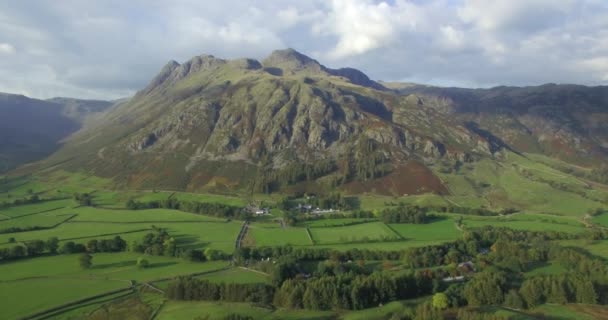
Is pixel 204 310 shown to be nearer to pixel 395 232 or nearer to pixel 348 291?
pixel 348 291

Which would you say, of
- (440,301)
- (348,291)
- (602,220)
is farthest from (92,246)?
(602,220)

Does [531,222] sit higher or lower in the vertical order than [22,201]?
lower

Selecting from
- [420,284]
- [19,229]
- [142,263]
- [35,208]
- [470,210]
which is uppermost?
[35,208]

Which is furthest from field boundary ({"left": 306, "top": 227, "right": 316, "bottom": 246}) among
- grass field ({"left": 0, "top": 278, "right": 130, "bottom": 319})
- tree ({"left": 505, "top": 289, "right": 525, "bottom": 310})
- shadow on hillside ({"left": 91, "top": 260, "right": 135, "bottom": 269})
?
tree ({"left": 505, "top": 289, "right": 525, "bottom": 310})

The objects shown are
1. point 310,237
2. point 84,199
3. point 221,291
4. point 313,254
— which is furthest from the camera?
point 84,199

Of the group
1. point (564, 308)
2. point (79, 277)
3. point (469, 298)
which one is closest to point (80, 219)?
point (79, 277)

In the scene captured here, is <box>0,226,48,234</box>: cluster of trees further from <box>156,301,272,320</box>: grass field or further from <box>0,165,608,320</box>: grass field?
<box>156,301,272,320</box>: grass field

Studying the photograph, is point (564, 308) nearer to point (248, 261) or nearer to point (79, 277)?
point (248, 261)
